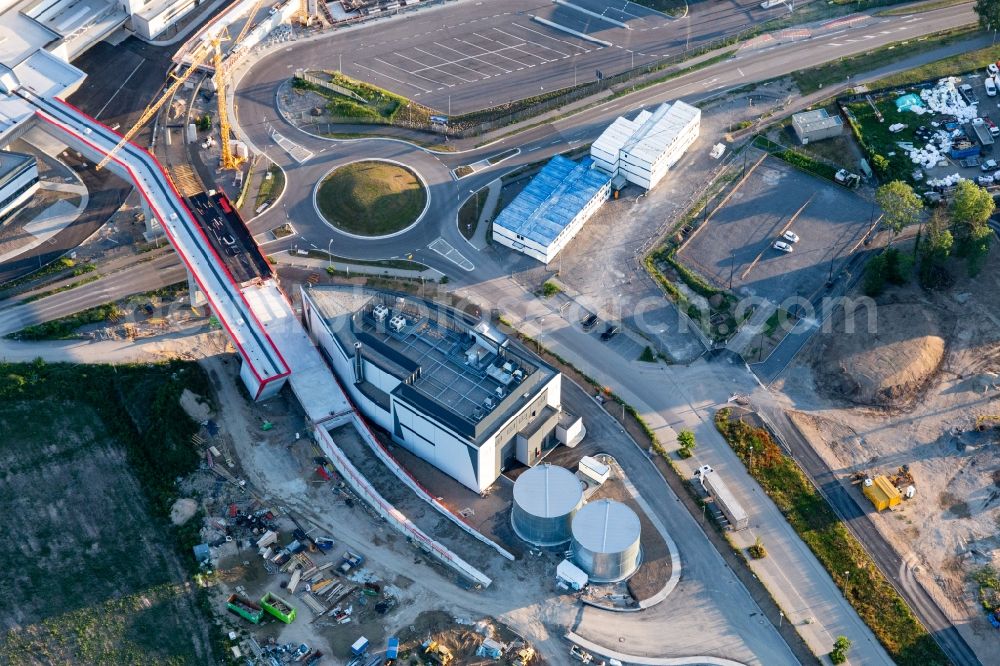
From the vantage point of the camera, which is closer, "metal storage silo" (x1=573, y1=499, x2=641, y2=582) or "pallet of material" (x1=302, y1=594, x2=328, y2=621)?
"pallet of material" (x1=302, y1=594, x2=328, y2=621)

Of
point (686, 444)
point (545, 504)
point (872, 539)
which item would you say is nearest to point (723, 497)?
point (686, 444)

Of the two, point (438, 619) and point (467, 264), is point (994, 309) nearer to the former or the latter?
point (467, 264)

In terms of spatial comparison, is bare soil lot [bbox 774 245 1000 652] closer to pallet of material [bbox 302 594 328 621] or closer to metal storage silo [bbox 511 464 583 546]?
metal storage silo [bbox 511 464 583 546]

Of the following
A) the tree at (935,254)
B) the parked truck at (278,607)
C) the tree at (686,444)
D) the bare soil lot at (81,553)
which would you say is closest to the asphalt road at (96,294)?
the bare soil lot at (81,553)

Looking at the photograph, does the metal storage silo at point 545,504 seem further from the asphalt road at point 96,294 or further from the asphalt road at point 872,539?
the asphalt road at point 96,294

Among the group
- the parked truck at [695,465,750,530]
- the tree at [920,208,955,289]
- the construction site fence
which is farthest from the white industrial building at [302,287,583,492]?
the tree at [920,208,955,289]

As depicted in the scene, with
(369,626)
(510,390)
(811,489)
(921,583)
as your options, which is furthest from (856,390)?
(369,626)
